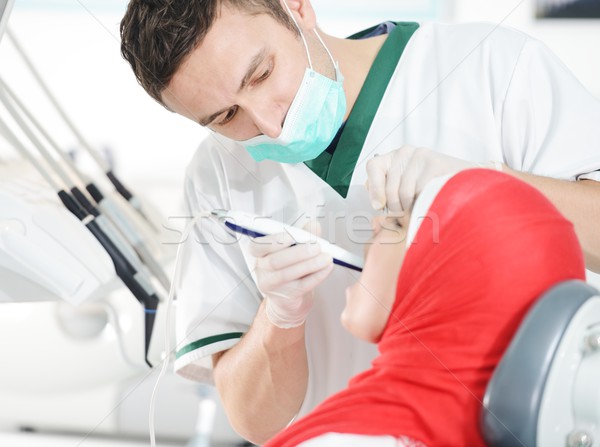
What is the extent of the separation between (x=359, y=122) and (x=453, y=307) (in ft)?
1.62

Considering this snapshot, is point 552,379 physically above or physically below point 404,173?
below

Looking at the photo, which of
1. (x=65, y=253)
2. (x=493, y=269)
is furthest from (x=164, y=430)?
(x=493, y=269)

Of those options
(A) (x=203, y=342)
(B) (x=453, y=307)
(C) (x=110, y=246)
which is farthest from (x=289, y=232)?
(C) (x=110, y=246)

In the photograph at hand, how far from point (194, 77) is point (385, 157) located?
0.33 metres

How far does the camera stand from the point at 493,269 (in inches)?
31.1

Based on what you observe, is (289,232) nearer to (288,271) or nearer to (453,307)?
(288,271)

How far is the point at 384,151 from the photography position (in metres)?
1.20

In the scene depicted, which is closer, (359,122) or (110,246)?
(359,122)

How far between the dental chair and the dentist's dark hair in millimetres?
643

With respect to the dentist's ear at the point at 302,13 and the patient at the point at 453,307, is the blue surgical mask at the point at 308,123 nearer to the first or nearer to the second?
the dentist's ear at the point at 302,13

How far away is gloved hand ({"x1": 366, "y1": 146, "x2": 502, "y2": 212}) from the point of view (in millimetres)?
922

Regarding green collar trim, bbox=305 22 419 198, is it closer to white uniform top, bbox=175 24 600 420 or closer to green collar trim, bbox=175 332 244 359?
white uniform top, bbox=175 24 600 420

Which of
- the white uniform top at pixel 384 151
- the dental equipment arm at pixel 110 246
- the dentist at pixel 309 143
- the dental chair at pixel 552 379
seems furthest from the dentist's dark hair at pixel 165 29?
the dental chair at pixel 552 379

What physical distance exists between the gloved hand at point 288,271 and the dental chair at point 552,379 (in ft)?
1.15
